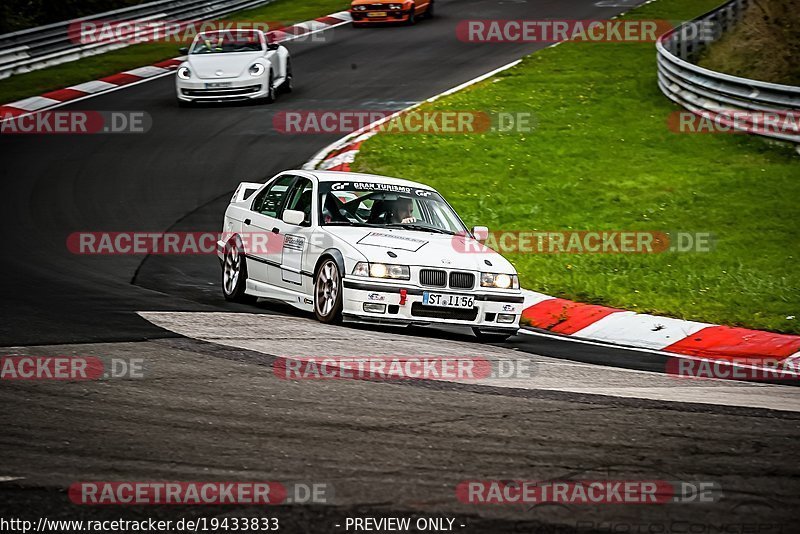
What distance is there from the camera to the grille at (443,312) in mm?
9648

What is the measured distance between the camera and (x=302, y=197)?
11039mm

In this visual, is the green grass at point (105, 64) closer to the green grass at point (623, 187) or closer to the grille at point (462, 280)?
the green grass at point (623, 187)

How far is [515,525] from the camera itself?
14.9 ft

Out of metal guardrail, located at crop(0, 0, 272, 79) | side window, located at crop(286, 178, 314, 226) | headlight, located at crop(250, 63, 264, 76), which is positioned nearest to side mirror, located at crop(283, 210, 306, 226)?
side window, located at crop(286, 178, 314, 226)

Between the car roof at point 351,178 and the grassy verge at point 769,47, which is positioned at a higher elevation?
the grassy verge at point 769,47

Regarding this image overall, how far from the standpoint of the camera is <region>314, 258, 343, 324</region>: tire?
9734 mm

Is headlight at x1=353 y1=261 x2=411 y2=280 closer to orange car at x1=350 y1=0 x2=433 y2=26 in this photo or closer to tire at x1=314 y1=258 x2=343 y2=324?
tire at x1=314 y1=258 x2=343 y2=324

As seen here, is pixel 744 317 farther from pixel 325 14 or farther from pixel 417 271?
pixel 325 14

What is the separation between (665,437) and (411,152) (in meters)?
13.1
